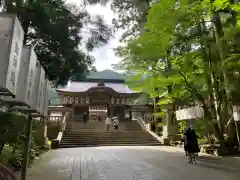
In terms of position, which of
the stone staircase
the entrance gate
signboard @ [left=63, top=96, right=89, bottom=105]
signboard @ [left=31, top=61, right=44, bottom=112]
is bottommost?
the stone staircase

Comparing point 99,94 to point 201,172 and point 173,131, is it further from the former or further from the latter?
point 201,172

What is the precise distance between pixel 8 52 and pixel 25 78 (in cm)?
71

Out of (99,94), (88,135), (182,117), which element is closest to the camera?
(182,117)

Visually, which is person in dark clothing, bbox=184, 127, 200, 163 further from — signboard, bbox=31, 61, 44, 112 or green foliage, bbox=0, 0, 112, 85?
green foliage, bbox=0, 0, 112, 85

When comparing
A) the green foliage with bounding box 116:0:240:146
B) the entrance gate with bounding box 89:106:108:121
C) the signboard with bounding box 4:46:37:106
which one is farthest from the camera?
the entrance gate with bounding box 89:106:108:121

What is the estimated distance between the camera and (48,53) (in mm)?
13492

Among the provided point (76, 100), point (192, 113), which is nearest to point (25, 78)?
point (192, 113)

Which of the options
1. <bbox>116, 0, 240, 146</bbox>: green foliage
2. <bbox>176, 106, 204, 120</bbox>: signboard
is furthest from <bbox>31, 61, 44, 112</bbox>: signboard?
<bbox>176, 106, 204, 120</bbox>: signboard

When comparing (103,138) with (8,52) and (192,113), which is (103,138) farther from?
(8,52)

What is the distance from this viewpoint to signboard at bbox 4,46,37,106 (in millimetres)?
3510

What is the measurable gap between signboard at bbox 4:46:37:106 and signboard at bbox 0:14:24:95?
1.22 ft

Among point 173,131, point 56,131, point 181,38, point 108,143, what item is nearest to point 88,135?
point 108,143

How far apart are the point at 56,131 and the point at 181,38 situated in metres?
14.1

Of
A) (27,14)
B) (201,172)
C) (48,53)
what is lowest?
(201,172)
